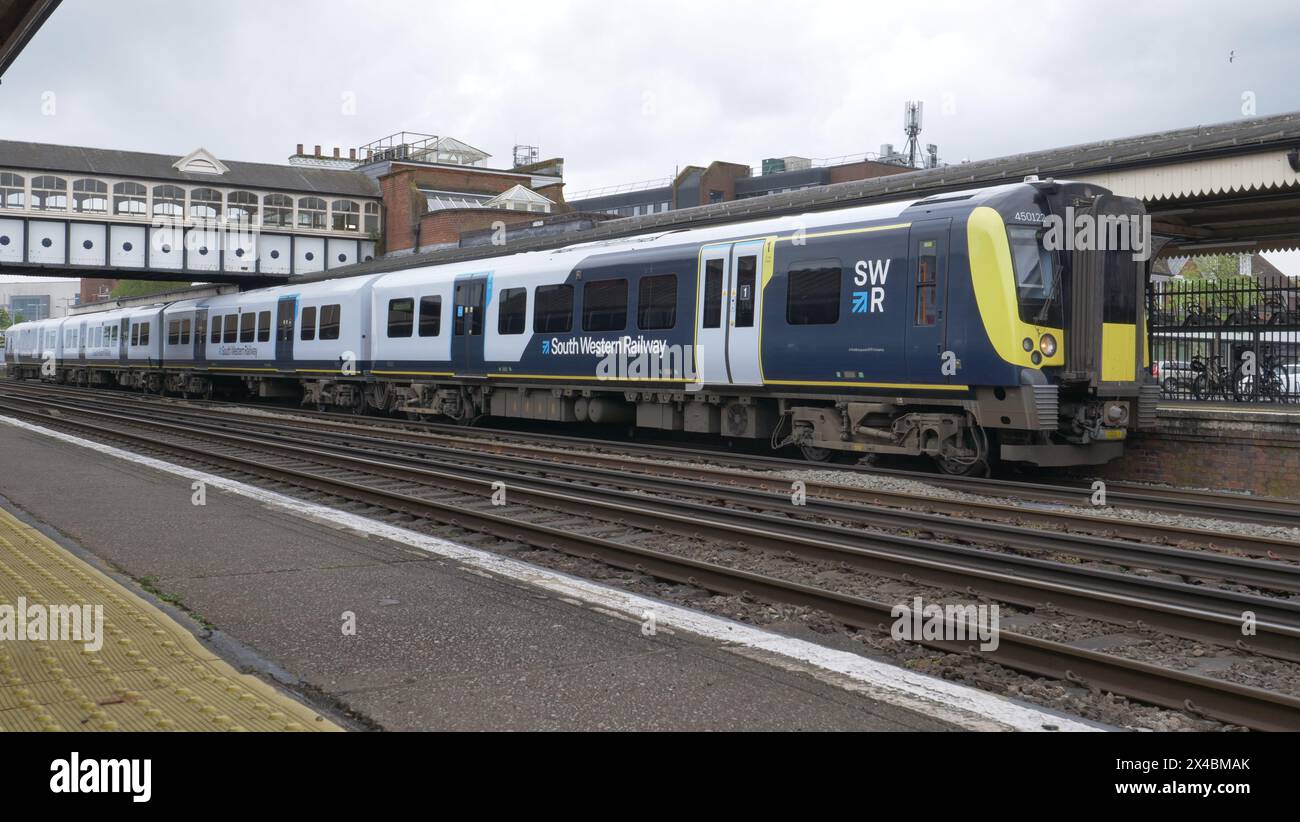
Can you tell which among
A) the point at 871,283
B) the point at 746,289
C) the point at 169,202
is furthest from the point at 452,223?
the point at 871,283

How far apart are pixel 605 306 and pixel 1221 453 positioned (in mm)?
9189

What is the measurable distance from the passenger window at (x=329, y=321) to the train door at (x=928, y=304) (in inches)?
628

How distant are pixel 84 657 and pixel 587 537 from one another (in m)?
4.23

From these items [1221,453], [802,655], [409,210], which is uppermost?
[409,210]

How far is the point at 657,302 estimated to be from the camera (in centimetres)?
1634

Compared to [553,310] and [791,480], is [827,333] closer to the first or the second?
[791,480]

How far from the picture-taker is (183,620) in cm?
609

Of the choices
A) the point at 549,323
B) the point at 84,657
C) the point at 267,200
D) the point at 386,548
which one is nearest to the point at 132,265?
the point at 267,200

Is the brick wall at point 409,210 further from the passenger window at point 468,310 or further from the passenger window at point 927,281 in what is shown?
the passenger window at point 927,281

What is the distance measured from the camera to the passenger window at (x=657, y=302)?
633 inches

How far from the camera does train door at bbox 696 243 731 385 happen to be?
49.8 ft

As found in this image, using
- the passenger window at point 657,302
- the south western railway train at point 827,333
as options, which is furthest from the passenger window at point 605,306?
the passenger window at point 657,302

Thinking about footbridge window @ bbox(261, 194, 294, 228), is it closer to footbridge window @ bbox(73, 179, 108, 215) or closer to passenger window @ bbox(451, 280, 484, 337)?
footbridge window @ bbox(73, 179, 108, 215)
